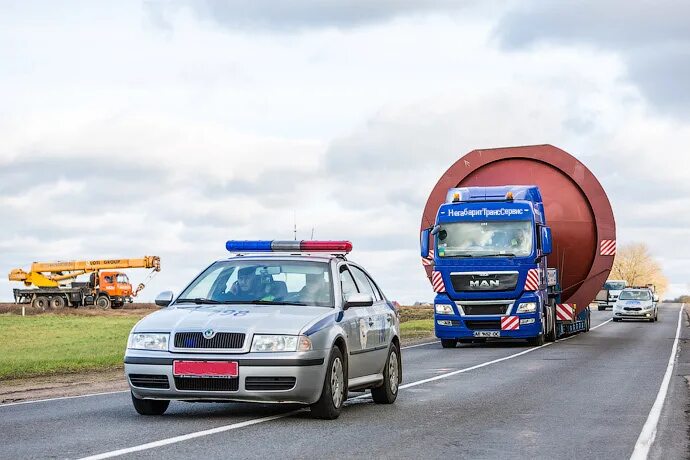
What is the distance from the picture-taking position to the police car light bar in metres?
12.2

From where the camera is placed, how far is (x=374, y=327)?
12.2 m

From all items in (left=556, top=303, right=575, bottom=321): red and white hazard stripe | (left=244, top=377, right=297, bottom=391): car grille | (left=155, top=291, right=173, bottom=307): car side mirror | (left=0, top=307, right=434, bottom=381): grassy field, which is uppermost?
(left=155, top=291, right=173, bottom=307): car side mirror

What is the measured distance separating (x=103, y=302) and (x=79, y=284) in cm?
237

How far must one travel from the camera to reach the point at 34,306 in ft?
242

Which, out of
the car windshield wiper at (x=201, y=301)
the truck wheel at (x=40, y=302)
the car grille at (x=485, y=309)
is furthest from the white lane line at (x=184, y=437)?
Result: the truck wheel at (x=40, y=302)

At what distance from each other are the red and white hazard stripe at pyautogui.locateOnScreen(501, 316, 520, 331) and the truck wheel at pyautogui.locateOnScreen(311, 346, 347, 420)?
16.6 m

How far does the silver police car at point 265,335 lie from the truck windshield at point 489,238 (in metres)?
14.5

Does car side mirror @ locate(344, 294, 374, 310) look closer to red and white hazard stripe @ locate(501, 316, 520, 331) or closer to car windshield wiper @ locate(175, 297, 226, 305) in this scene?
car windshield wiper @ locate(175, 297, 226, 305)

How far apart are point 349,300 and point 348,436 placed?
1842 mm

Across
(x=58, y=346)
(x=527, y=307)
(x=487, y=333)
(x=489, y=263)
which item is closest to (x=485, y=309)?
(x=487, y=333)

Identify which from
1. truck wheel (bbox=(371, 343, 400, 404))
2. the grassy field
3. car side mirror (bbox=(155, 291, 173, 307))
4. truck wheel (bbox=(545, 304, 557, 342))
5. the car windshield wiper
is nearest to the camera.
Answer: the car windshield wiper

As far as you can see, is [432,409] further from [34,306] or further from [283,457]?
[34,306]

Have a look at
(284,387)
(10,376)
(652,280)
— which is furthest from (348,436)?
(652,280)

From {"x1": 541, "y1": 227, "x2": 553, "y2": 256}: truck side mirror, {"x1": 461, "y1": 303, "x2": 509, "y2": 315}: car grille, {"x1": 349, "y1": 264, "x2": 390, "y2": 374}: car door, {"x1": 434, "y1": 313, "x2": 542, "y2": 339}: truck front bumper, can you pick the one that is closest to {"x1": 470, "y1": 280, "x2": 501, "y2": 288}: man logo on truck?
{"x1": 461, "y1": 303, "x2": 509, "y2": 315}: car grille
